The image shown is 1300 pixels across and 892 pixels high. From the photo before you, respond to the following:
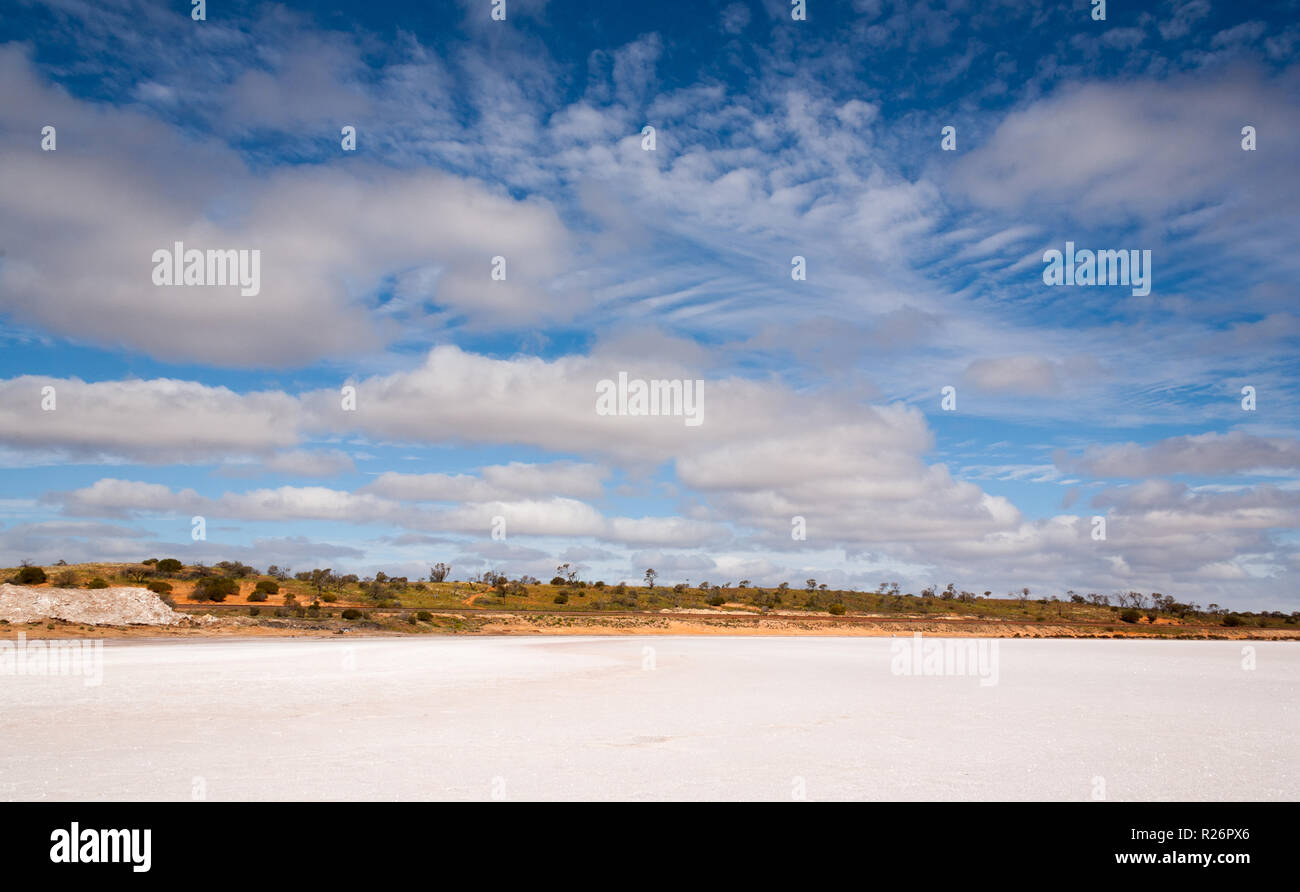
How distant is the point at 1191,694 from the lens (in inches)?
838

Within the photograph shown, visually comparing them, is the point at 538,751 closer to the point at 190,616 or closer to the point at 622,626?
the point at 190,616

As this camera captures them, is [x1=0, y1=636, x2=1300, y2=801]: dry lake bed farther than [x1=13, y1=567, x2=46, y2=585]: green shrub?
No

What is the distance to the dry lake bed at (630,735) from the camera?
9.64m

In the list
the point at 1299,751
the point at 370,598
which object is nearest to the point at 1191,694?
the point at 1299,751

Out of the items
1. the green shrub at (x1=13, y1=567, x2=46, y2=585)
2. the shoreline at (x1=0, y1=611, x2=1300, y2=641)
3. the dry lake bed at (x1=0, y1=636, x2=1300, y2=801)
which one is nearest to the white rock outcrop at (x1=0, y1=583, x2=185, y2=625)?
the shoreline at (x1=0, y1=611, x2=1300, y2=641)

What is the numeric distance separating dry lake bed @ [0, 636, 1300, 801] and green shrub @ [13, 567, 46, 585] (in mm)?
47972

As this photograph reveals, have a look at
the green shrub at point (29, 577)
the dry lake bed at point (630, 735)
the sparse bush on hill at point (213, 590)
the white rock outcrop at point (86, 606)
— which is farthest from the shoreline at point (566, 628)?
the dry lake bed at point (630, 735)

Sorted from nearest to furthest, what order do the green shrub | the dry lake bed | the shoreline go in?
1. the dry lake bed
2. the shoreline
3. the green shrub

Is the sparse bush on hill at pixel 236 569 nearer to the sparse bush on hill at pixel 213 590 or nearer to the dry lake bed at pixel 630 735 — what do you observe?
the sparse bush on hill at pixel 213 590

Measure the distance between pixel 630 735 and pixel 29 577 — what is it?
231ft

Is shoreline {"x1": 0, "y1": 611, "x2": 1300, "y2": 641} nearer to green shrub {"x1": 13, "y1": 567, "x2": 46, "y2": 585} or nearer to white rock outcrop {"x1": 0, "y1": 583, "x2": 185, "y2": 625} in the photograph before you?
white rock outcrop {"x1": 0, "y1": 583, "x2": 185, "y2": 625}

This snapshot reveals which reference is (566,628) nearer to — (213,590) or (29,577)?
(213,590)

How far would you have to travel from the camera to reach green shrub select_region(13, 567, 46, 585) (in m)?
63.2
